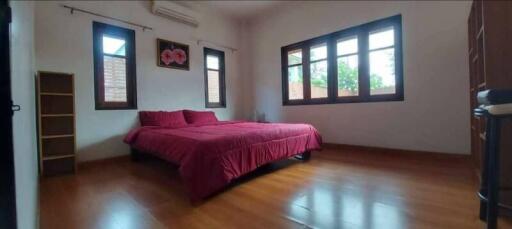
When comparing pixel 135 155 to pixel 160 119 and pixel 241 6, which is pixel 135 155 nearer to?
pixel 160 119

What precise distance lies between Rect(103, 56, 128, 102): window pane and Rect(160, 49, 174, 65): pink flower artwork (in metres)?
0.60

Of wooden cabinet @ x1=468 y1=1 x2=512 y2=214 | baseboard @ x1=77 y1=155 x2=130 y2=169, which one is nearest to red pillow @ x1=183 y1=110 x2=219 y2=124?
baseboard @ x1=77 y1=155 x2=130 y2=169

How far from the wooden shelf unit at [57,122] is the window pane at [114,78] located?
53 cm

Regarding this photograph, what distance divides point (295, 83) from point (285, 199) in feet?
10.3

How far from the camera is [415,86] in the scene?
313cm

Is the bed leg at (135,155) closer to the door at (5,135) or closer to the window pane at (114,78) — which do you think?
the window pane at (114,78)

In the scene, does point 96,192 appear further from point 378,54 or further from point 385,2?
point 385,2

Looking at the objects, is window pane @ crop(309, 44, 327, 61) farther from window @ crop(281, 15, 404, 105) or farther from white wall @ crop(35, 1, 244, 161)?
white wall @ crop(35, 1, 244, 161)

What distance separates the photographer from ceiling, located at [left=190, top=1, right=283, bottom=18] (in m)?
4.49

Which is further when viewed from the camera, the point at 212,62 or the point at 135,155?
the point at 212,62

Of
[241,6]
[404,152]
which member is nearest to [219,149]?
[404,152]

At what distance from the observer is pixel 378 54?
346cm

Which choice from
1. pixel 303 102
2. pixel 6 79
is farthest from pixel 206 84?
pixel 6 79

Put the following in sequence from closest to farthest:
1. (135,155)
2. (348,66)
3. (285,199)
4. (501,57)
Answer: (501,57), (285,199), (135,155), (348,66)
